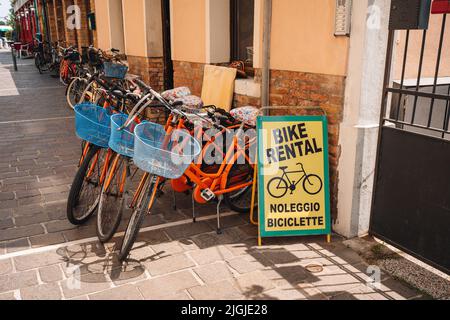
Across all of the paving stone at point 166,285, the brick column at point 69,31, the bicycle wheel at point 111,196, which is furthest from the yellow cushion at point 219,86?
the brick column at point 69,31

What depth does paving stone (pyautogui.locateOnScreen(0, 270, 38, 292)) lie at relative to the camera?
335cm

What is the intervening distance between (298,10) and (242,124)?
126cm

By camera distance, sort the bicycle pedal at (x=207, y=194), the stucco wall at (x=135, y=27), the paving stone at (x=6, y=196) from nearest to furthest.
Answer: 1. the bicycle pedal at (x=207, y=194)
2. the paving stone at (x=6, y=196)
3. the stucco wall at (x=135, y=27)

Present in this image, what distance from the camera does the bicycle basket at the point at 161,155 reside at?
3285mm

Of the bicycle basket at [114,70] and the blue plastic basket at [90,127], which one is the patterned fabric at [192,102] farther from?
the bicycle basket at [114,70]

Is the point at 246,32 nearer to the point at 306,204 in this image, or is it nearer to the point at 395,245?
the point at 306,204

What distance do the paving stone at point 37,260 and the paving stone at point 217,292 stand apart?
1284mm

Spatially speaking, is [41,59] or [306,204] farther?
[41,59]

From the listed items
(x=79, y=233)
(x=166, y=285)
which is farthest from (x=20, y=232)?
(x=166, y=285)

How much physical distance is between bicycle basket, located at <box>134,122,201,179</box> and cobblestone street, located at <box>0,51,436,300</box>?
846mm

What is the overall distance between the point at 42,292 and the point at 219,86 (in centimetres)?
357

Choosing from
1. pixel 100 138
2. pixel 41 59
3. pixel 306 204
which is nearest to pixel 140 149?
pixel 100 138

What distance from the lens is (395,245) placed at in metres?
3.84

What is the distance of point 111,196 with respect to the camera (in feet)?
13.5
